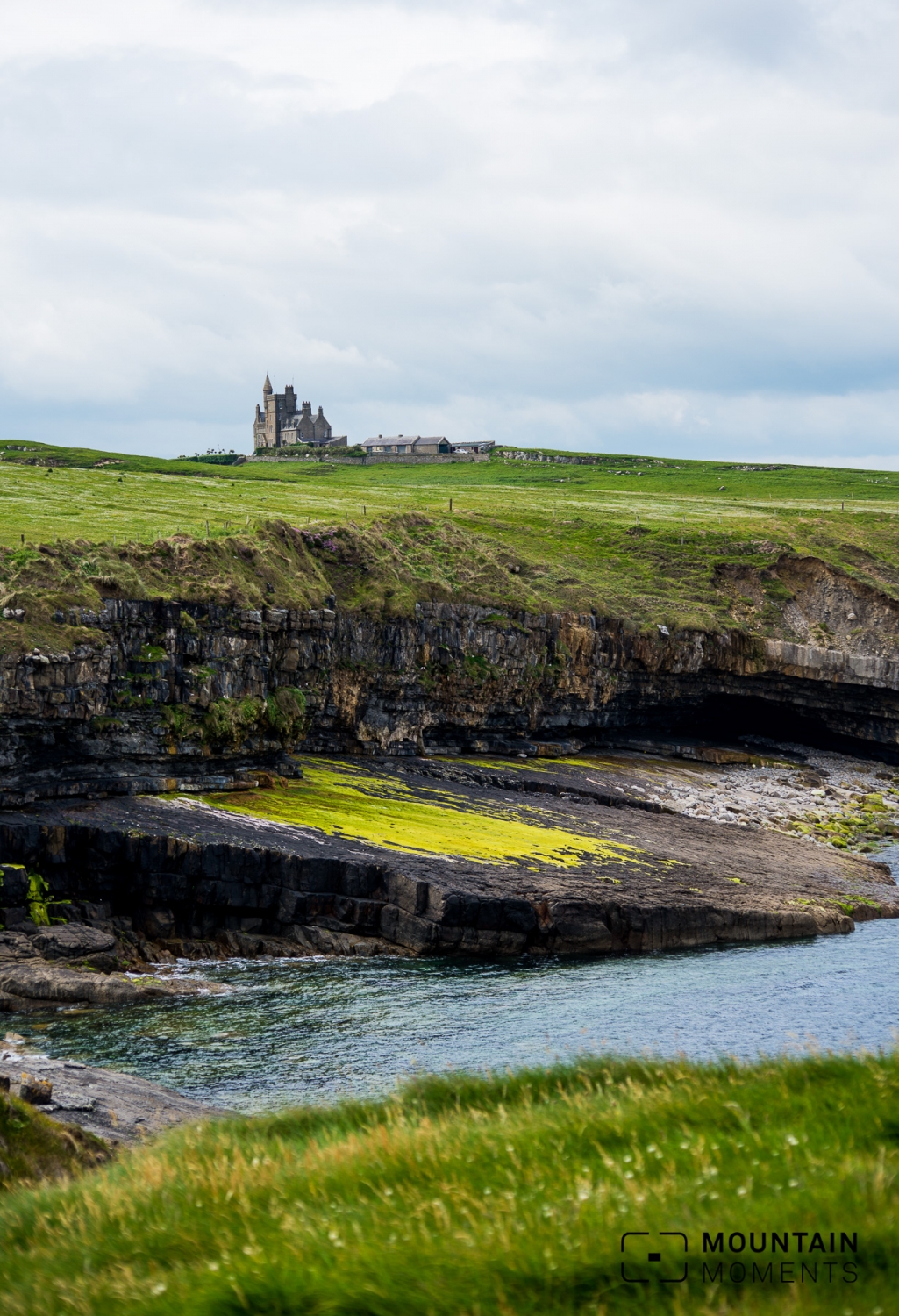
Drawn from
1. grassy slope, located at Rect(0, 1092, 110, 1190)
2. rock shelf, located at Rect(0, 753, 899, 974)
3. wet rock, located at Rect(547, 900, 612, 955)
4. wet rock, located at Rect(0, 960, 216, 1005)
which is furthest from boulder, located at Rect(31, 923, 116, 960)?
grassy slope, located at Rect(0, 1092, 110, 1190)

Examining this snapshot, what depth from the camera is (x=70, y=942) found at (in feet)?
147

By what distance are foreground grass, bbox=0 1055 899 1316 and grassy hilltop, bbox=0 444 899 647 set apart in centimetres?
4790

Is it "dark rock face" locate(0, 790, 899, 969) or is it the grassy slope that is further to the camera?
"dark rock face" locate(0, 790, 899, 969)

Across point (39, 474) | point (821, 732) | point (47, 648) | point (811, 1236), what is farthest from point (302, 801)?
point (39, 474)

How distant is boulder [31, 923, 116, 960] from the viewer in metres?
44.5

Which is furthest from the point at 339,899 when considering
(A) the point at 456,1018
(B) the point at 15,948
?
(B) the point at 15,948

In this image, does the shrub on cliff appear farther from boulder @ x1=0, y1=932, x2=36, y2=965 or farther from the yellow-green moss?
boulder @ x1=0, y1=932, x2=36, y2=965

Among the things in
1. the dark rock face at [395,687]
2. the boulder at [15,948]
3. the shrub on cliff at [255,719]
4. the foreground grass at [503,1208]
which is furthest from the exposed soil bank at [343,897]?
the foreground grass at [503,1208]

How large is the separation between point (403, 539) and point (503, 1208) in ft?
306

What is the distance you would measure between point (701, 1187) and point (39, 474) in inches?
5299

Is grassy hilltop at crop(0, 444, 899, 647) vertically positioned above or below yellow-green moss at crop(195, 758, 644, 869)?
above

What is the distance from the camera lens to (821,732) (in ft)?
367

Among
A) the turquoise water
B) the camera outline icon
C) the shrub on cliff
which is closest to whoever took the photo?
the camera outline icon

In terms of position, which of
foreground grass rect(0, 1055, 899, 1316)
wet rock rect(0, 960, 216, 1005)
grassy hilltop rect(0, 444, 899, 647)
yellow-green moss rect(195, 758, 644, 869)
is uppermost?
grassy hilltop rect(0, 444, 899, 647)
